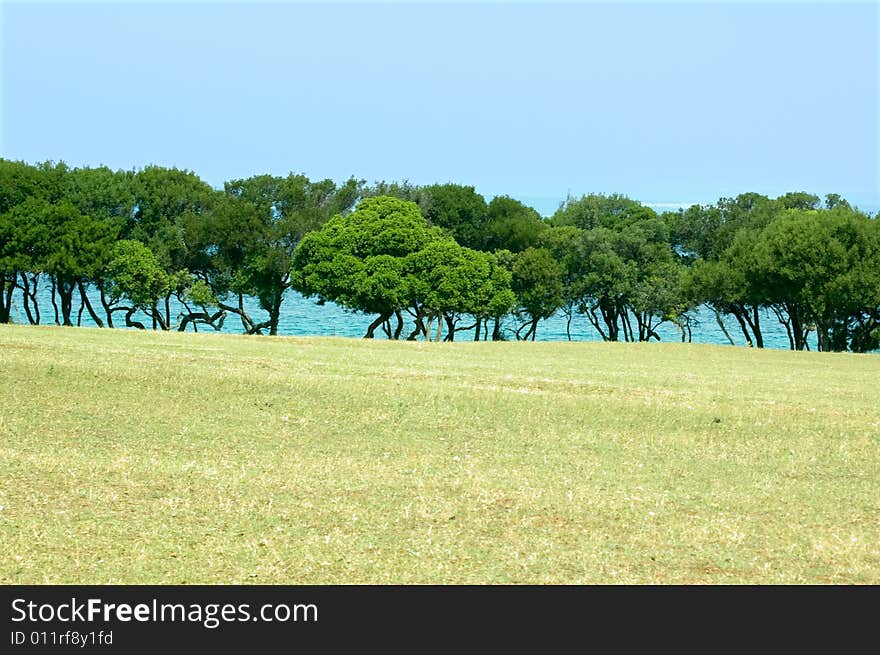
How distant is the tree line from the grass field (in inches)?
1170

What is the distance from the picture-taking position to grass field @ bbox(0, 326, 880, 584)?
1156 cm

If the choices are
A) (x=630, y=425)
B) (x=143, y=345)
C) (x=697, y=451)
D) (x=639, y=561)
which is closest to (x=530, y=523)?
(x=639, y=561)

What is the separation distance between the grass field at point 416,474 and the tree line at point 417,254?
2971 centimetres

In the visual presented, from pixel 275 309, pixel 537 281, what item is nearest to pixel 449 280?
pixel 537 281

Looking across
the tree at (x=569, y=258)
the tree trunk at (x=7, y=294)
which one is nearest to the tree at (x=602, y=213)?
the tree at (x=569, y=258)

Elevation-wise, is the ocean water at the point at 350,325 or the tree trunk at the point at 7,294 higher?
the tree trunk at the point at 7,294

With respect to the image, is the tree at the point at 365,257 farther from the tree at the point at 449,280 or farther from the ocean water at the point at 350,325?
the ocean water at the point at 350,325

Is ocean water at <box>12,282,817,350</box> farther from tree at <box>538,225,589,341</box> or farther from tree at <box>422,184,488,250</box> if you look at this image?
tree at <box>422,184,488,250</box>

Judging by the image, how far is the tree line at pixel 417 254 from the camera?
5703 centimetres

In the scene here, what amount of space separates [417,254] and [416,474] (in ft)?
143

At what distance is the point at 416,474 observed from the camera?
1585 centimetres

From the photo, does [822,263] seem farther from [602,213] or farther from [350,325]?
[350,325]

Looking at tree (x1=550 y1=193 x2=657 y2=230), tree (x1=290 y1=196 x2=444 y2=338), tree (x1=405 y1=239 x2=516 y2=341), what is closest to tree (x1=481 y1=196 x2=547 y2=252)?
tree (x1=550 y1=193 x2=657 y2=230)

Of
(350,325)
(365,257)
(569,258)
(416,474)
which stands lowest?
(416,474)
